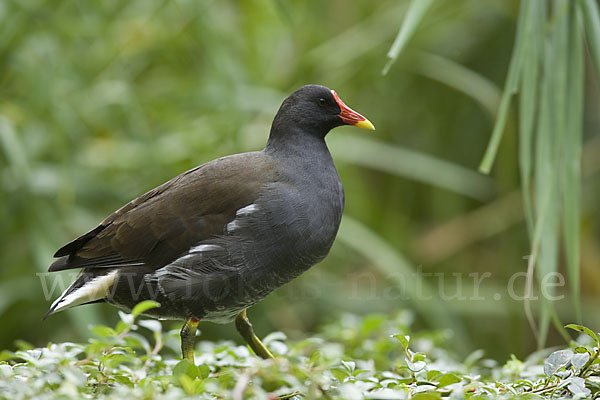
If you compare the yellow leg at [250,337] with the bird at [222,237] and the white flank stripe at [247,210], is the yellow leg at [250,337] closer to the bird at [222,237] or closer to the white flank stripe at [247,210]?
the bird at [222,237]

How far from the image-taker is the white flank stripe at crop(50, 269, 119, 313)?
8.02 feet

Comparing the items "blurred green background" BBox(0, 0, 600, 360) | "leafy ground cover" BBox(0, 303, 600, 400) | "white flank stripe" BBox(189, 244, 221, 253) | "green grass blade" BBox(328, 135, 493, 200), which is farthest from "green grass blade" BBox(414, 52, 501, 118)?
"white flank stripe" BBox(189, 244, 221, 253)

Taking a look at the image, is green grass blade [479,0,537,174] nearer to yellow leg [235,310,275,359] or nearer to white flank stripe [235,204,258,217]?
white flank stripe [235,204,258,217]

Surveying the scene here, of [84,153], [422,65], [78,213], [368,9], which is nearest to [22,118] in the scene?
[84,153]

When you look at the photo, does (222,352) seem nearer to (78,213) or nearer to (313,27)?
(78,213)

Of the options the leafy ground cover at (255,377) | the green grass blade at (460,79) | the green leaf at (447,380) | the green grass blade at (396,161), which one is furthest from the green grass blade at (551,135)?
the green grass blade at (396,161)

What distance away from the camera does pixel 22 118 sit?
12.8 feet

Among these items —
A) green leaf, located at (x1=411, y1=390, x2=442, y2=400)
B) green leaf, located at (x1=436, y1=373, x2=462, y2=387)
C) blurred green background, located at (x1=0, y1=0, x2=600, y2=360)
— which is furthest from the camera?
blurred green background, located at (x1=0, y1=0, x2=600, y2=360)

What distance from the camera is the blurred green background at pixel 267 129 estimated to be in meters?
3.74

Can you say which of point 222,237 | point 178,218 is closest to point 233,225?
point 222,237

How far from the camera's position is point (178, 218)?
96.3 inches

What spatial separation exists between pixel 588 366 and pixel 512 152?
9.94 ft

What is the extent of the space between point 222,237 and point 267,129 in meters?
2.04

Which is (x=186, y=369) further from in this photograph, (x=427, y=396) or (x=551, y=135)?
(x=551, y=135)
